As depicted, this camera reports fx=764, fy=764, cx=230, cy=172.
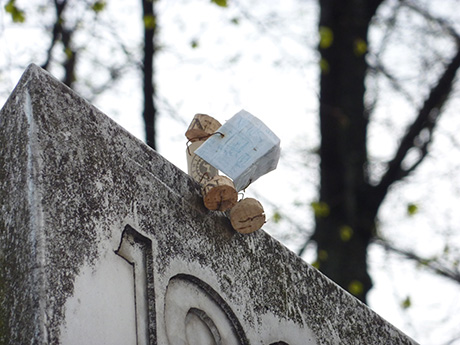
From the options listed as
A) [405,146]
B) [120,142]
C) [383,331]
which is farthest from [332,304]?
[405,146]

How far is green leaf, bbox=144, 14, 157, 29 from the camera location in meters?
4.28

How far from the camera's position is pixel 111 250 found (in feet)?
5.26

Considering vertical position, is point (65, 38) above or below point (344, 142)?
above

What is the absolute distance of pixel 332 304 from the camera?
7.13 ft

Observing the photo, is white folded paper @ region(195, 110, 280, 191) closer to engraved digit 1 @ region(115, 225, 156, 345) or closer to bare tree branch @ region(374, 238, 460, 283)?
engraved digit 1 @ region(115, 225, 156, 345)

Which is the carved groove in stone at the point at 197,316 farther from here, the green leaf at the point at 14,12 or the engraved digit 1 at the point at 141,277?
the green leaf at the point at 14,12

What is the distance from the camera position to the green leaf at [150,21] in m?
4.28

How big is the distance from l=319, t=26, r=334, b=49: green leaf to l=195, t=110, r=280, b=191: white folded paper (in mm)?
2666

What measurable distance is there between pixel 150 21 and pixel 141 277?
2.86 metres

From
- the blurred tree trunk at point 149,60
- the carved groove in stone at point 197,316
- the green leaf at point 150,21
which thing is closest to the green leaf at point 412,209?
the blurred tree trunk at point 149,60

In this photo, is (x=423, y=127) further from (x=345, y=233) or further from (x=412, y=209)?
(x=345, y=233)

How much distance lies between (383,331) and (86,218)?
1137 mm

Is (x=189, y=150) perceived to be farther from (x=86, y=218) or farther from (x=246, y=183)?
(x=86, y=218)

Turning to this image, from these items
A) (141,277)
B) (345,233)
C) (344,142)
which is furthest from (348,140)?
(141,277)
